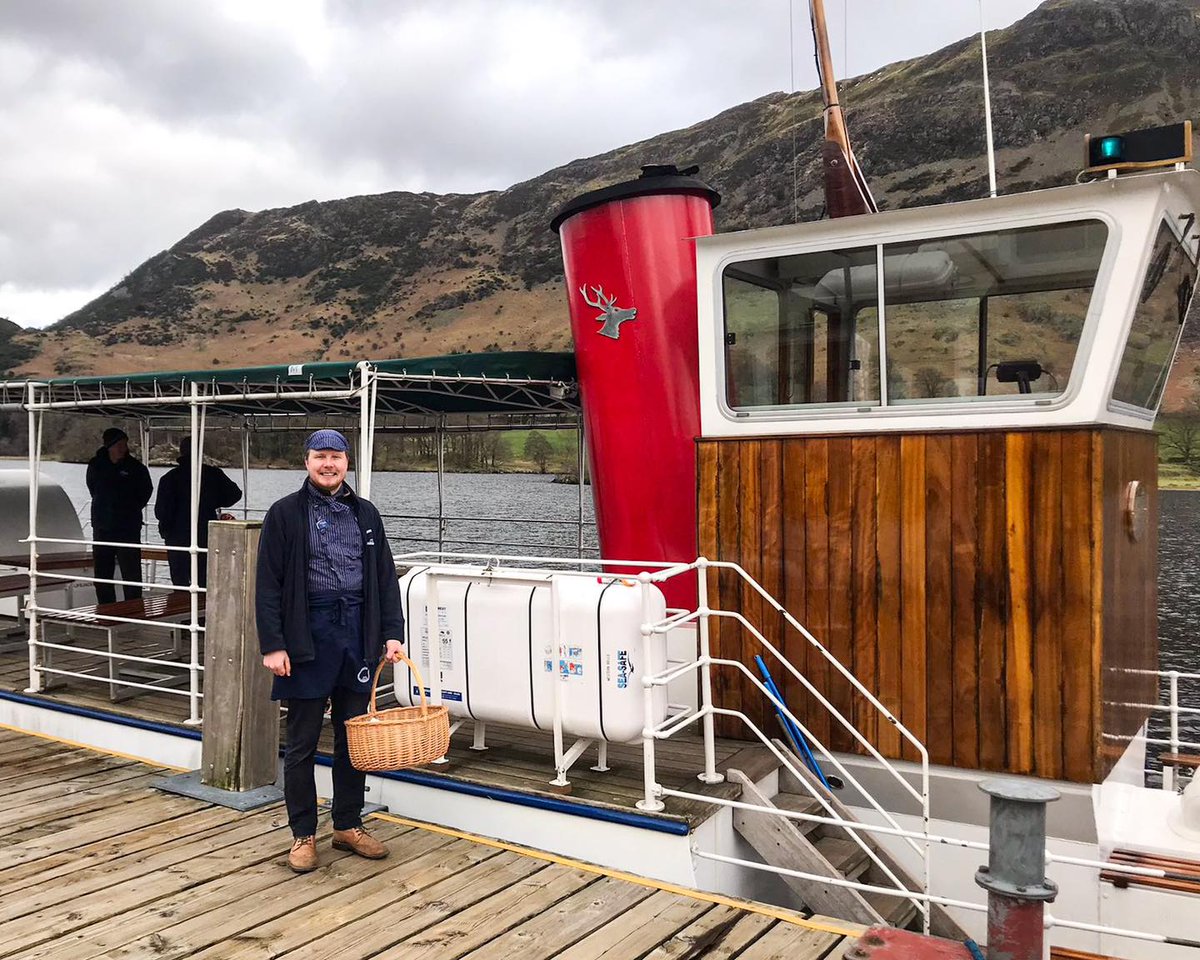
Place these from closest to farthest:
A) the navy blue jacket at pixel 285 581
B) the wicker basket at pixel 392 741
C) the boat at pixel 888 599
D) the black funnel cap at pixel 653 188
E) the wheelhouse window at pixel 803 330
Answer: the navy blue jacket at pixel 285 581 < the wicker basket at pixel 392 741 < the boat at pixel 888 599 < the wheelhouse window at pixel 803 330 < the black funnel cap at pixel 653 188

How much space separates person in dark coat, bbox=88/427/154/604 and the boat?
2.90 metres

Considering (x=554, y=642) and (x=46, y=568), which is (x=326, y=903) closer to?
(x=554, y=642)

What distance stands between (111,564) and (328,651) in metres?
5.53

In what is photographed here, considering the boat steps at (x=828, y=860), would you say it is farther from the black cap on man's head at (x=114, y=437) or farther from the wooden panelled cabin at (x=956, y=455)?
the black cap on man's head at (x=114, y=437)

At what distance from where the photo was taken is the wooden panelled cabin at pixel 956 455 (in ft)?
14.5

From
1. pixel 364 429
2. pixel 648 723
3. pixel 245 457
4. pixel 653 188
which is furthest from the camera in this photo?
pixel 245 457

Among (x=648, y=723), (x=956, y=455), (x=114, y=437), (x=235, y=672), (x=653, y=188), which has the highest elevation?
(x=653, y=188)

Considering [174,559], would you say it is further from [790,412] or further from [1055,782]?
[1055,782]

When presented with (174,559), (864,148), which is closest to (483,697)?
(174,559)

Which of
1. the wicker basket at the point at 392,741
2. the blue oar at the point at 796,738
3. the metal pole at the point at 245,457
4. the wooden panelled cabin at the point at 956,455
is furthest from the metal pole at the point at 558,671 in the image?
the metal pole at the point at 245,457

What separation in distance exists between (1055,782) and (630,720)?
6.67ft

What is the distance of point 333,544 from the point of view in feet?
13.4

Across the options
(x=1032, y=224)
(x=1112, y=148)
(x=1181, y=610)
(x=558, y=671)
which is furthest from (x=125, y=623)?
(x=1181, y=610)

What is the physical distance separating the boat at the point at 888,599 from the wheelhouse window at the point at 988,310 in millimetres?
14
